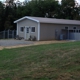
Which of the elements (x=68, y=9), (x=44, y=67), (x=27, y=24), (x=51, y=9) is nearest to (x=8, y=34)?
(x=27, y=24)

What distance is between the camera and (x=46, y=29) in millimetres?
32094

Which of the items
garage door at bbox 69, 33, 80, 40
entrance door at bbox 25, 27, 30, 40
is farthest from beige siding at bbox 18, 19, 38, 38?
garage door at bbox 69, 33, 80, 40

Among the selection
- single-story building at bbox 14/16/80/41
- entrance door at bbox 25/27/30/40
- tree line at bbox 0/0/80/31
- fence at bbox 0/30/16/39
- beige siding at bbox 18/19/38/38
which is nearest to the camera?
single-story building at bbox 14/16/80/41

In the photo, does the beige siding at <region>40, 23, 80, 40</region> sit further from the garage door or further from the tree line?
the tree line

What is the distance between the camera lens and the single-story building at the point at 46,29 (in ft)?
104

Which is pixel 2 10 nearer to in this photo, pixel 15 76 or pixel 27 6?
pixel 27 6

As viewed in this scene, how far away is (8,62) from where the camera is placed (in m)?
8.96

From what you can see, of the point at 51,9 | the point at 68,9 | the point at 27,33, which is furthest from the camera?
the point at 51,9

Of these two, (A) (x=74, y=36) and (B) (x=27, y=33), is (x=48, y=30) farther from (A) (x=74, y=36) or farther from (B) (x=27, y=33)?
(A) (x=74, y=36)

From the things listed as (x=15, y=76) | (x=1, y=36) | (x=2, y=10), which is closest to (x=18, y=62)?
(x=15, y=76)

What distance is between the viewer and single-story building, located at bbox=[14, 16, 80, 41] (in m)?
31.6

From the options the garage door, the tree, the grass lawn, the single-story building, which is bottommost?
the grass lawn

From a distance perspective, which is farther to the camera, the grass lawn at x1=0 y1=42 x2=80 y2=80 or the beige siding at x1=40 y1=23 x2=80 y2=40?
the beige siding at x1=40 y1=23 x2=80 y2=40

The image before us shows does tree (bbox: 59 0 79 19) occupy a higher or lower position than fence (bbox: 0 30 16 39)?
higher
